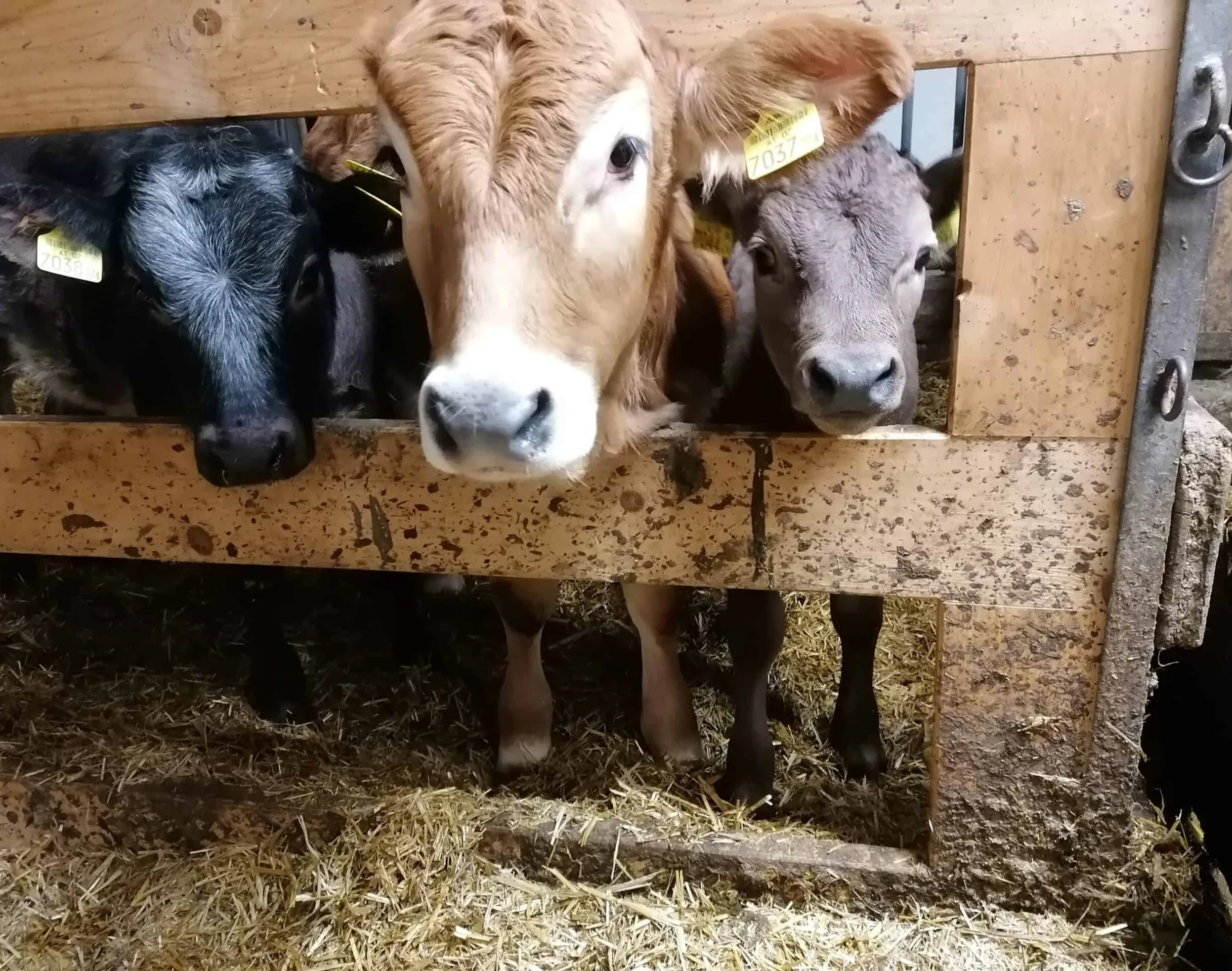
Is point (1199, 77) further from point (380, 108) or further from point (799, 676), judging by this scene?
point (799, 676)

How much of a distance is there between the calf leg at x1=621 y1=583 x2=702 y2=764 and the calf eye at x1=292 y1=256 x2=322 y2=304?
1.10 metres

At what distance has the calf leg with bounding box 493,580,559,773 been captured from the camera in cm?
229

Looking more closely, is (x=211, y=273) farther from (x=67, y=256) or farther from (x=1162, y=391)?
(x=1162, y=391)

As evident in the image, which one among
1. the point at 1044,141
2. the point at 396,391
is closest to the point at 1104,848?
the point at 1044,141

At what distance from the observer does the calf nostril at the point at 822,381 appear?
1.54m

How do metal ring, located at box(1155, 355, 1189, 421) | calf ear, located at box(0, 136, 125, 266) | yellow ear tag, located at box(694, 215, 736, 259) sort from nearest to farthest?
metal ring, located at box(1155, 355, 1189, 421)
calf ear, located at box(0, 136, 125, 266)
yellow ear tag, located at box(694, 215, 736, 259)

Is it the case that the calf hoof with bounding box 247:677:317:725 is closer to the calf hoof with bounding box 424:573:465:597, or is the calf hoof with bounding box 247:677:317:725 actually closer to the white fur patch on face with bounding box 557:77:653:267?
the calf hoof with bounding box 424:573:465:597

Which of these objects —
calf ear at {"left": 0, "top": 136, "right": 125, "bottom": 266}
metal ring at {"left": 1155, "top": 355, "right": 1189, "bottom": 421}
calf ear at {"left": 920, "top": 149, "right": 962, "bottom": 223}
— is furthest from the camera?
calf ear at {"left": 920, "top": 149, "right": 962, "bottom": 223}

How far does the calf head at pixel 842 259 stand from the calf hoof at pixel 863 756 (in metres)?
0.85

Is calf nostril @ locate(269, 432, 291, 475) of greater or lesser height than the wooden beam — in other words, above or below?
above

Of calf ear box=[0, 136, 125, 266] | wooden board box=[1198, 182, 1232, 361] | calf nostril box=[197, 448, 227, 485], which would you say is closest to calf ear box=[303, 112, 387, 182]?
calf ear box=[0, 136, 125, 266]

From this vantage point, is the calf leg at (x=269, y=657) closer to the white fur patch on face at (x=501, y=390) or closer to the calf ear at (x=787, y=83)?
the white fur patch on face at (x=501, y=390)

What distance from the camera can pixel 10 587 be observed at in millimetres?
3346

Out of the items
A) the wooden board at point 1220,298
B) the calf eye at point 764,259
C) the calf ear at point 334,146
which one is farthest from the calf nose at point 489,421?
the wooden board at point 1220,298
